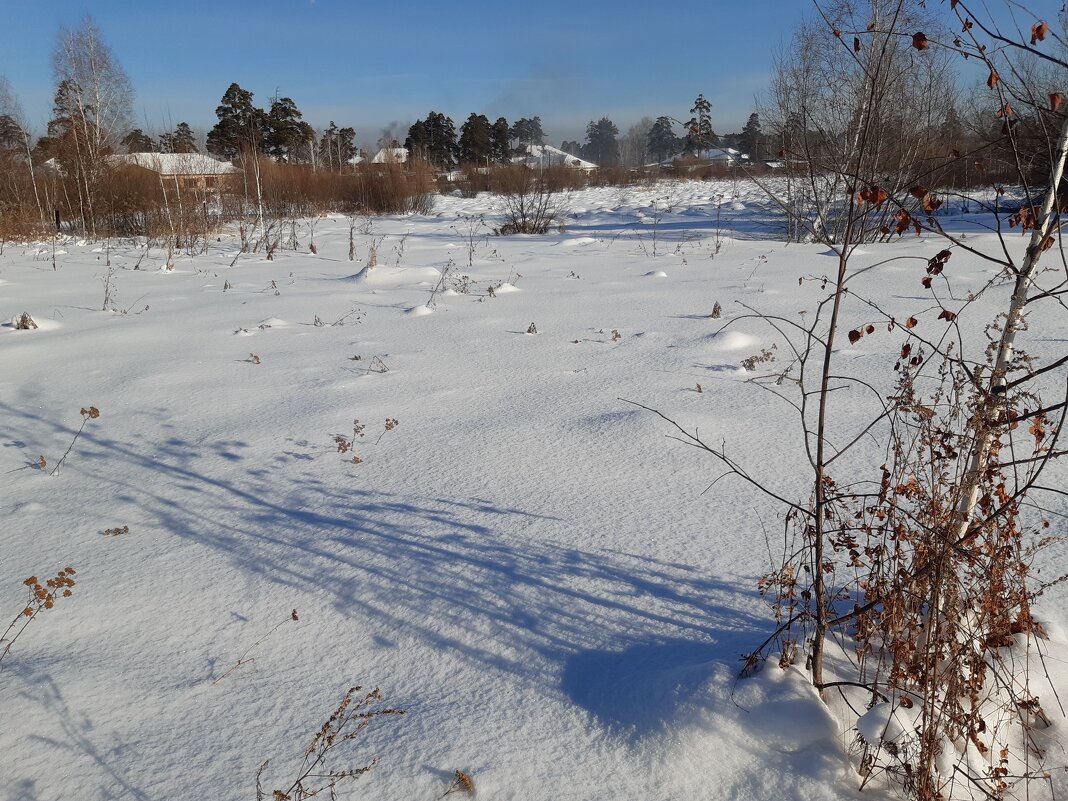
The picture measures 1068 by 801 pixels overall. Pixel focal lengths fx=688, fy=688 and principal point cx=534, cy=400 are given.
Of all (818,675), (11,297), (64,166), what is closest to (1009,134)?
(818,675)

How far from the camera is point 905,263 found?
751cm

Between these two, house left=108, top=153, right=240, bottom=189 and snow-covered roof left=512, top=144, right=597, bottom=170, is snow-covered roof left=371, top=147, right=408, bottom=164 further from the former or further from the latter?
snow-covered roof left=512, top=144, right=597, bottom=170

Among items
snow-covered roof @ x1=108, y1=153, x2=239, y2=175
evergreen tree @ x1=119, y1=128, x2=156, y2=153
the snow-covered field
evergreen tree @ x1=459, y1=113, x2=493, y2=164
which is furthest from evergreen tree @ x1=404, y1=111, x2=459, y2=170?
the snow-covered field

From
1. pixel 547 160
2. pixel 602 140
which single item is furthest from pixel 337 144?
pixel 602 140

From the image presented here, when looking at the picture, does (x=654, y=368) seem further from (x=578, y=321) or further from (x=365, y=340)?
(x=365, y=340)

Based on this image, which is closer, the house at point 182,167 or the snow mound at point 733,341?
the snow mound at point 733,341

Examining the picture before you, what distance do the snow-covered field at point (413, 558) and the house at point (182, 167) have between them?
965 centimetres

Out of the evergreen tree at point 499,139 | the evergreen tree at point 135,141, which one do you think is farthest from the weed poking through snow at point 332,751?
the evergreen tree at point 499,139

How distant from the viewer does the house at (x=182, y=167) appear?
45.5 feet

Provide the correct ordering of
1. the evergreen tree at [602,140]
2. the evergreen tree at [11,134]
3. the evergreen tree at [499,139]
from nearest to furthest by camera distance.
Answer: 1. the evergreen tree at [11,134]
2. the evergreen tree at [499,139]
3. the evergreen tree at [602,140]

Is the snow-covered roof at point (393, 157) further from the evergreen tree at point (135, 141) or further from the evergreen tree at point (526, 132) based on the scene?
the evergreen tree at point (526, 132)

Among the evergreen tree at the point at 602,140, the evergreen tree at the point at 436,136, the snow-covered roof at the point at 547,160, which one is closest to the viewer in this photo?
the snow-covered roof at the point at 547,160

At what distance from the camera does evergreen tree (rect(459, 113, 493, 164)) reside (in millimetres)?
39156

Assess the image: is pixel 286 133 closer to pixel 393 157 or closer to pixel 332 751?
pixel 393 157
